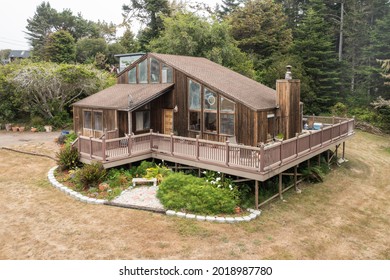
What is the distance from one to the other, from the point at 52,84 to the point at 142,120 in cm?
1154

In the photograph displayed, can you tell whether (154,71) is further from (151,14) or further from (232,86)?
(151,14)

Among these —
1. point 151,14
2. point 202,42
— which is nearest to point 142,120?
point 202,42

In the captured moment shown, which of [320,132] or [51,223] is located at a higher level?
[320,132]

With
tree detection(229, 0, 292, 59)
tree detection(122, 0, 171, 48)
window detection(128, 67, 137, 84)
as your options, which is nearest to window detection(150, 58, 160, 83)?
window detection(128, 67, 137, 84)

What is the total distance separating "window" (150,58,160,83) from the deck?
473 cm

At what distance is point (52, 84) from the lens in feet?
80.3

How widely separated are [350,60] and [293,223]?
3376 cm

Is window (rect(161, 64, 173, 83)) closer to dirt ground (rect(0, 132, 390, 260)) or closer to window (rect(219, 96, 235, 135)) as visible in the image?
window (rect(219, 96, 235, 135))

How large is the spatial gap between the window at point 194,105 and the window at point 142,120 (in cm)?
259

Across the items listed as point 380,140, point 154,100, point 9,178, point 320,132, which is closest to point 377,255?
point 320,132
